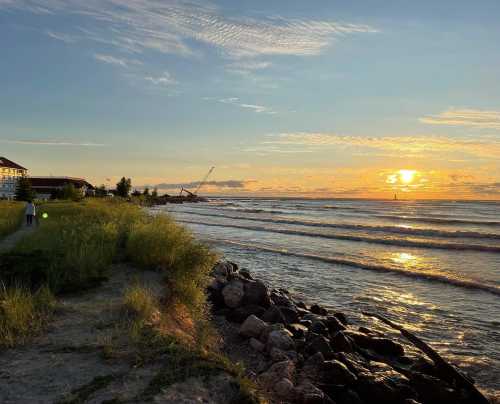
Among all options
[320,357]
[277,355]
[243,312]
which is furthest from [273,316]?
[320,357]

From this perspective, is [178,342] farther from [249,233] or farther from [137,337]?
[249,233]

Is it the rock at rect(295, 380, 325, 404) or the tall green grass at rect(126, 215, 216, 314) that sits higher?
the tall green grass at rect(126, 215, 216, 314)

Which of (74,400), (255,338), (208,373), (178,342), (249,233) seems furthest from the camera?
(249,233)

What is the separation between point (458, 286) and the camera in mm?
16062

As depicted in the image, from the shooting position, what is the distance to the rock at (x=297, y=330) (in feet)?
32.3

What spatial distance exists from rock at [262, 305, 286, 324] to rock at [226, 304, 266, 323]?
286mm

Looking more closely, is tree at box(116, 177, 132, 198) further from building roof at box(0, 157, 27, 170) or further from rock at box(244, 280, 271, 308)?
rock at box(244, 280, 271, 308)

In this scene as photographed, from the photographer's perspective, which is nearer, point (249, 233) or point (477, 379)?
point (477, 379)

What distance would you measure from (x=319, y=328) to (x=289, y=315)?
A: 1.35 m

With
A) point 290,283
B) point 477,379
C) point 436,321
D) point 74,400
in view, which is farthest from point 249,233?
point 74,400

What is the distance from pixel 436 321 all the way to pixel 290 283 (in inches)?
239

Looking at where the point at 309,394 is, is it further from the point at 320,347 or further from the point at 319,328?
the point at 319,328

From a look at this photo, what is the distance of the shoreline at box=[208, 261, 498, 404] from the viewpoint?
693cm

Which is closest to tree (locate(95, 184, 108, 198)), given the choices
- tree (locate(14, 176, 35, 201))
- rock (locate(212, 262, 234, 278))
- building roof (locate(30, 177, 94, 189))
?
building roof (locate(30, 177, 94, 189))
